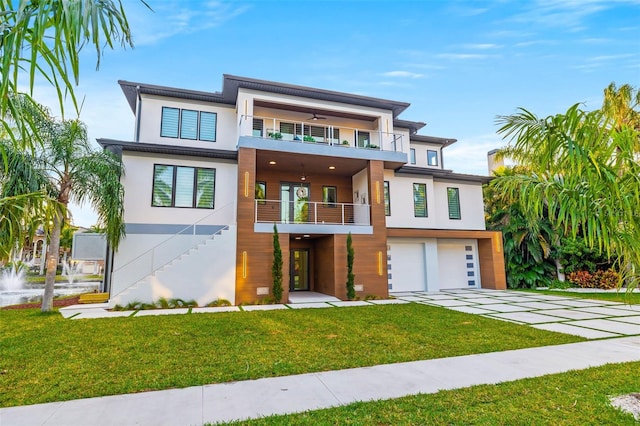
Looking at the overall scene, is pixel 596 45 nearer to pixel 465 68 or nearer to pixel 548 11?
pixel 548 11

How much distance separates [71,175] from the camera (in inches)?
382

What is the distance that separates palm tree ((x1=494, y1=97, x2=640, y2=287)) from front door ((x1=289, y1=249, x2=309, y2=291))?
12.3 metres

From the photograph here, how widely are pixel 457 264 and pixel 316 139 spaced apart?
9776mm

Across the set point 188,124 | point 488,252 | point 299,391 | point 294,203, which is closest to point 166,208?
point 188,124

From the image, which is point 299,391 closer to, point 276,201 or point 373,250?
point 276,201

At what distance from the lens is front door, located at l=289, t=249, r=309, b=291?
15.3 meters

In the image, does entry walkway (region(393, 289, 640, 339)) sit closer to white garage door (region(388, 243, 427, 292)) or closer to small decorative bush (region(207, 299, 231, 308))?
white garage door (region(388, 243, 427, 292))

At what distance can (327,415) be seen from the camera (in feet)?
10.7

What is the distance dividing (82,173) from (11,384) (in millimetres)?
7379

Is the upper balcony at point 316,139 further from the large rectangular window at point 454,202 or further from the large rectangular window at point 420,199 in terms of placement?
the large rectangular window at point 454,202

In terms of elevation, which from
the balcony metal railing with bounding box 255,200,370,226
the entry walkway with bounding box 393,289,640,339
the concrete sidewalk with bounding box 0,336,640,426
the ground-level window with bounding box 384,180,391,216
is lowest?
the entry walkway with bounding box 393,289,640,339

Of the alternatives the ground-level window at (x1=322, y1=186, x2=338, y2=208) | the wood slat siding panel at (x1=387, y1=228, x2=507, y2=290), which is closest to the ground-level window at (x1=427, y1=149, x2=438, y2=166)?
the wood slat siding panel at (x1=387, y1=228, x2=507, y2=290)

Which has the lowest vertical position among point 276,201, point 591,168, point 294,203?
point 591,168

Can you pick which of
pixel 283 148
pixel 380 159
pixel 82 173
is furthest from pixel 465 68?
pixel 82 173
